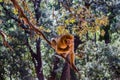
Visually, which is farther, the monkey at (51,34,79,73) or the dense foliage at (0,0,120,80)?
the dense foliage at (0,0,120,80)

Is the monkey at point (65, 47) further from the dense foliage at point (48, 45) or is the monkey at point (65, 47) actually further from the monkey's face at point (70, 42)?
the dense foliage at point (48, 45)

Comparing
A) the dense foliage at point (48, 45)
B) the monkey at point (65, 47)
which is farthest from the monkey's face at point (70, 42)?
the dense foliage at point (48, 45)

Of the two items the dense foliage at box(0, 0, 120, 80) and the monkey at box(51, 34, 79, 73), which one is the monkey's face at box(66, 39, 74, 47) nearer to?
the monkey at box(51, 34, 79, 73)

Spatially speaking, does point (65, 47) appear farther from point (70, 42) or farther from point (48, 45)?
point (48, 45)

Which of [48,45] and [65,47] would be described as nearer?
[65,47]

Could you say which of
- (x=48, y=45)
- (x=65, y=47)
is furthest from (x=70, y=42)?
(x=48, y=45)

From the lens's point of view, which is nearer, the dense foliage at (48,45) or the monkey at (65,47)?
the monkey at (65,47)

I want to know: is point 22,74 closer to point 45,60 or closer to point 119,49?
point 45,60

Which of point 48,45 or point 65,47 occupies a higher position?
point 65,47

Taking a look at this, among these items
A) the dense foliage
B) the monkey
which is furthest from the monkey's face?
the dense foliage

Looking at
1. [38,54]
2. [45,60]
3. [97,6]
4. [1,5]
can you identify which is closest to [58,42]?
[97,6]

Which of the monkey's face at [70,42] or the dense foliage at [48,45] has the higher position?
the monkey's face at [70,42]

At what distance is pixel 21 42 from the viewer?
11172mm

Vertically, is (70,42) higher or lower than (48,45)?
higher
